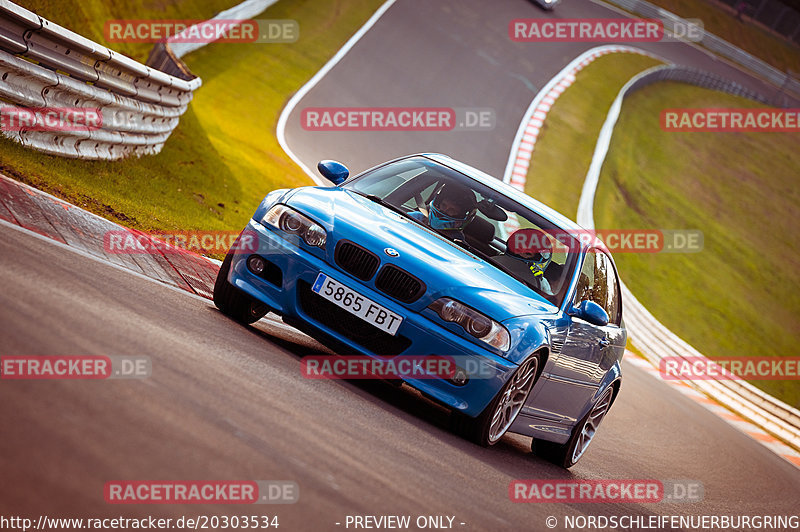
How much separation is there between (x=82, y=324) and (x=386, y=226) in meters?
2.29

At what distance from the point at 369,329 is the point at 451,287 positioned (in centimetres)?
57

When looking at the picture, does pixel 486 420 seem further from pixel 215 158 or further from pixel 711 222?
pixel 711 222

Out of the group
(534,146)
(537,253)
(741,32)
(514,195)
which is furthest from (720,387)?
(741,32)

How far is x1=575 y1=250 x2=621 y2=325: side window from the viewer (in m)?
7.75

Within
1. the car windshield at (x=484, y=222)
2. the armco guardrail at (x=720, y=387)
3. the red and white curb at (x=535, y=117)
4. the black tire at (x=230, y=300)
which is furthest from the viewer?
the red and white curb at (x=535, y=117)

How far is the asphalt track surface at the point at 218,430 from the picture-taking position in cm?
373

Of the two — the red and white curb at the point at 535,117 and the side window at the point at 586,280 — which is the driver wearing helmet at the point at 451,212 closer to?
the side window at the point at 586,280

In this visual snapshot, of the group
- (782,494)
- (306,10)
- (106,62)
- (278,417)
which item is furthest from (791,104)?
(278,417)

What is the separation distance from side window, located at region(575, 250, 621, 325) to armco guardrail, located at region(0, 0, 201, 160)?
4748mm

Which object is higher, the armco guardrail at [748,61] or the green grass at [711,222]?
the armco guardrail at [748,61]

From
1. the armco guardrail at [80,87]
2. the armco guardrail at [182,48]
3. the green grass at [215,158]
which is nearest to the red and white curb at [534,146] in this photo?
the green grass at [215,158]

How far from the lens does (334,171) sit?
26.3ft

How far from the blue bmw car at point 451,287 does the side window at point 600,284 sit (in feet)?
0.06

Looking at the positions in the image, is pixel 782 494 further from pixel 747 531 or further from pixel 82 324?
pixel 82 324
